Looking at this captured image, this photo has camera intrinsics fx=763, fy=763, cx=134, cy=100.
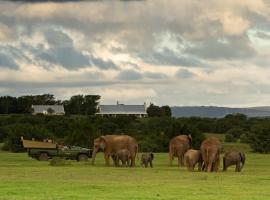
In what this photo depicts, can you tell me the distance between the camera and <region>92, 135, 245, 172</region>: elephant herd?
4319 centimetres

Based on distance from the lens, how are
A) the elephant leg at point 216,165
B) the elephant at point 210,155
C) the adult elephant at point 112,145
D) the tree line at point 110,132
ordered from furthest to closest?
the tree line at point 110,132
the adult elephant at point 112,145
the elephant leg at point 216,165
the elephant at point 210,155

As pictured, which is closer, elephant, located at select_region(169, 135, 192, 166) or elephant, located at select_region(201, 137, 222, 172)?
elephant, located at select_region(201, 137, 222, 172)

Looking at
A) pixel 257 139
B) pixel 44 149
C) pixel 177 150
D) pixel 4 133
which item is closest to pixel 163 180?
pixel 177 150

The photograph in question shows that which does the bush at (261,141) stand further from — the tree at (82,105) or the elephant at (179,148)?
the tree at (82,105)

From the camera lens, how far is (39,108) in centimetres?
16425

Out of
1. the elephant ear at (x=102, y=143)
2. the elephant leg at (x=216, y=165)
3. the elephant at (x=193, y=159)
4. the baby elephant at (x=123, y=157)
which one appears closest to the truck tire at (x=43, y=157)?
the elephant ear at (x=102, y=143)

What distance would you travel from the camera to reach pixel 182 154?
52.1 meters

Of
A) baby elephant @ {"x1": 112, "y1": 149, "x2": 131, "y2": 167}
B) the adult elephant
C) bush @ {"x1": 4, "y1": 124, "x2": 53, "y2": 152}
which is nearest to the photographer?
baby elephant @ {"x1": 112, "y1": 149, "x2": 131, "y2": 167}

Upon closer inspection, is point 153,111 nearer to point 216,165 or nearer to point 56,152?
point 56,152

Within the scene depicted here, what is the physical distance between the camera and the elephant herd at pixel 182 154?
43.2m

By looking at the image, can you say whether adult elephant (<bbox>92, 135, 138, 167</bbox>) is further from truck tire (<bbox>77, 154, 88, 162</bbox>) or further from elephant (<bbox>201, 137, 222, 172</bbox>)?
elephant (<bbox>201, 137, 222, 172</bbox>)

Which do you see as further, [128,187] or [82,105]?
[82,105]

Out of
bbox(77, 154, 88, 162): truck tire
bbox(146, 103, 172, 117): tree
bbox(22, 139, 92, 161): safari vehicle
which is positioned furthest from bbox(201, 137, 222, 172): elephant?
bbox(146, 103, 172, 117): tree

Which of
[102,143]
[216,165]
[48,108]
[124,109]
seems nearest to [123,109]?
[124,109]
